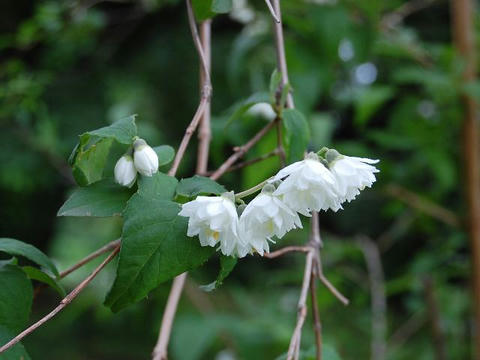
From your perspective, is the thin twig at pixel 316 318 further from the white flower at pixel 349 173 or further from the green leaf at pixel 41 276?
the green leaf at pixel 41 276

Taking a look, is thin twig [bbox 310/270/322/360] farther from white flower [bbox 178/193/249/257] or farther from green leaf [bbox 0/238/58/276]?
green leaf [bbox 0/238/58/276]

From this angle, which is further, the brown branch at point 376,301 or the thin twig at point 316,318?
the brown branch at point 376,301

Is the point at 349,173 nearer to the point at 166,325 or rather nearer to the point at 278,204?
the point at 278,204

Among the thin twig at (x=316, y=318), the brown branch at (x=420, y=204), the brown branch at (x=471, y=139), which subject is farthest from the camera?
the brown branch at (x=420, y=204)

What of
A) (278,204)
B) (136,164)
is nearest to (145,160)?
(136,164)

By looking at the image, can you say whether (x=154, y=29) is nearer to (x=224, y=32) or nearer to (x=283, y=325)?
(x=224, y=32)

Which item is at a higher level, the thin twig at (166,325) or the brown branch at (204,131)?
the brown branch at (204,131)

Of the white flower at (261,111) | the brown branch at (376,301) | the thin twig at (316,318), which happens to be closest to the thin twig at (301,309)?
the thin twig at (316,318)
